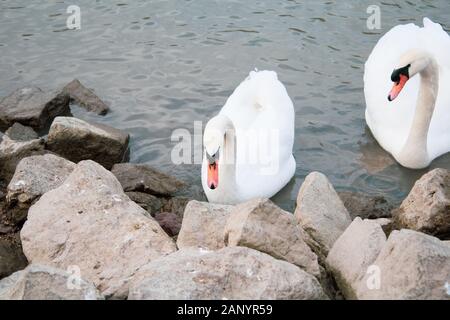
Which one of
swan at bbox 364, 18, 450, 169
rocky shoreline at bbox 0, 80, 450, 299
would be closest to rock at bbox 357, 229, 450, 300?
rocky shoreline at bbox 0, 80, 450, 299

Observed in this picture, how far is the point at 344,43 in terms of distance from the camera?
10797mm

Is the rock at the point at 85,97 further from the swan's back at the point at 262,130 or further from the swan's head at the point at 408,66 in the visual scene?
the swan's head at the point at 408,66

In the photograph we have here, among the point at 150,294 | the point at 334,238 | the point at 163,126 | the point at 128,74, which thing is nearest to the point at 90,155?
the point at 163,126

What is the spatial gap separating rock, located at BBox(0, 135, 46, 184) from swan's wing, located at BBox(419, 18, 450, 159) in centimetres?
433

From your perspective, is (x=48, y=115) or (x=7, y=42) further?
(x=7, y=42)

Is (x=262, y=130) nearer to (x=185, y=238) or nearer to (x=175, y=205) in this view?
(x=175, y=205)

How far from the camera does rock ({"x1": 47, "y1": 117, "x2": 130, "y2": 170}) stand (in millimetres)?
7910

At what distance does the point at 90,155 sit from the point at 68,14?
452 centimetres

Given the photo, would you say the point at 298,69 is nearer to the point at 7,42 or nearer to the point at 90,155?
the point at 90,155

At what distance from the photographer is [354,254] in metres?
4.97

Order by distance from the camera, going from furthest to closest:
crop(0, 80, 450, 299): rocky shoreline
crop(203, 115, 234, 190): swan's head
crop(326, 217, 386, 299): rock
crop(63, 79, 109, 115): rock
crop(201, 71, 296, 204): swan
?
1. crop(63, 79, 109, 115): rock
2. crop(201, 71, 296, 204): swan
3. crop(203, 115, 234, 190): swan's head
4. crop(326, 217, 386, 299): rock
5. crop(0, 80, 450, 299): rocky shoreline

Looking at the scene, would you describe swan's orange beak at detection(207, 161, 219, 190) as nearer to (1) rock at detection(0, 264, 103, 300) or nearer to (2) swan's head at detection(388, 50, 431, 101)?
(1) rock at detection(0, 264, 103, 300)

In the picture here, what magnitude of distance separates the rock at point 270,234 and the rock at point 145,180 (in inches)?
93.2
